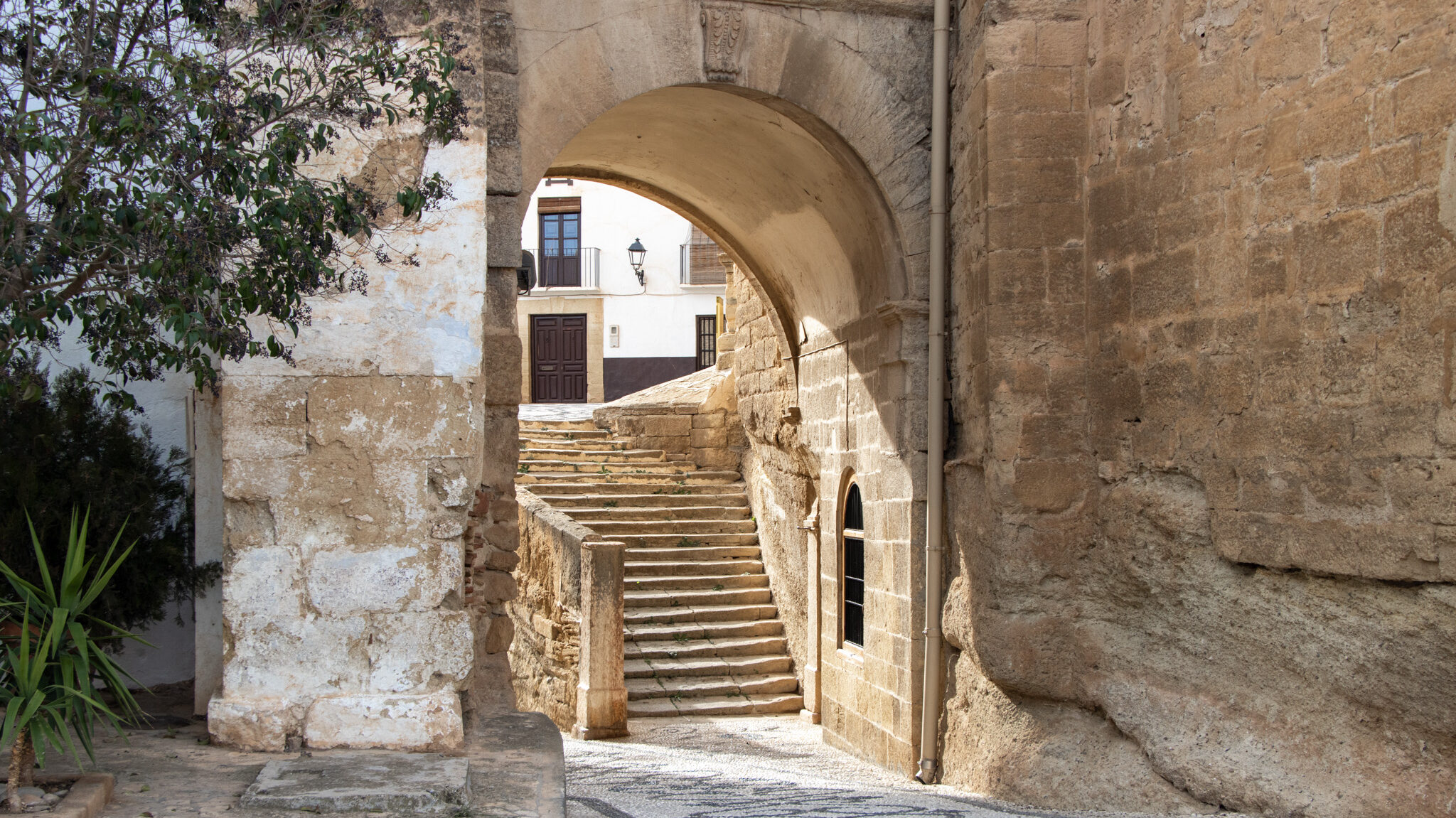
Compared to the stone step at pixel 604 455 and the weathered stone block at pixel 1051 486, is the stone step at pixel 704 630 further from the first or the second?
the weathered stone block at pixel 1051 486

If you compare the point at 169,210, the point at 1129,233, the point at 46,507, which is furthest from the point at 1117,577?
the point at 46,507

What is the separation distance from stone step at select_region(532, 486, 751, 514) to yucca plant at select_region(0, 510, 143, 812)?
8.48 metres

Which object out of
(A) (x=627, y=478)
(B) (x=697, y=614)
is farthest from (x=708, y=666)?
(A) (x=627, y=478)

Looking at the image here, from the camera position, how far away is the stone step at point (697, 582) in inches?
452

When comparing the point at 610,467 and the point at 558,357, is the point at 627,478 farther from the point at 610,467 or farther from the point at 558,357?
the point at 558,357

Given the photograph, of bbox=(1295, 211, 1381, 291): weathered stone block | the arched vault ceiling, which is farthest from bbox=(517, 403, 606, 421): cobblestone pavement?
bbox=(1295, 211, 1381, 291): weathered stone block

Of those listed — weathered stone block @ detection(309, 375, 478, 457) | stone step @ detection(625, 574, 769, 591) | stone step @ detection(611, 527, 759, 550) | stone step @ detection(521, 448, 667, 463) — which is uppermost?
weathered stone block @ detection(309, 375, 478, 457)

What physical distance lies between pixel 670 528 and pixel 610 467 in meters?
1.69

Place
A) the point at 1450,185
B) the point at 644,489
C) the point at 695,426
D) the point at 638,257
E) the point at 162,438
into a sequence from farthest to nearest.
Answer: the point at 638,257 < the point at 695,426 < the point at 644,489 < the point at 162,438 < the point at 1450,185

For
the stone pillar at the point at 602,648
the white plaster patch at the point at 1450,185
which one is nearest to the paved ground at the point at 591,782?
the stone pillar at the point at 602,648

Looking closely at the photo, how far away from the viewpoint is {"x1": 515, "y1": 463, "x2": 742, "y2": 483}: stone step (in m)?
13.0

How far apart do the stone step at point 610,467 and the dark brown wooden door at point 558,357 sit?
34.8 feet

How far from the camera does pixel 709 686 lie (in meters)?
10.2

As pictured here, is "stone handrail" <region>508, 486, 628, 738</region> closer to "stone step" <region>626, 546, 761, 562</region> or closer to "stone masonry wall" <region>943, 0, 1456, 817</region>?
"stone step" <region>626, 546, 761, 562</region>
